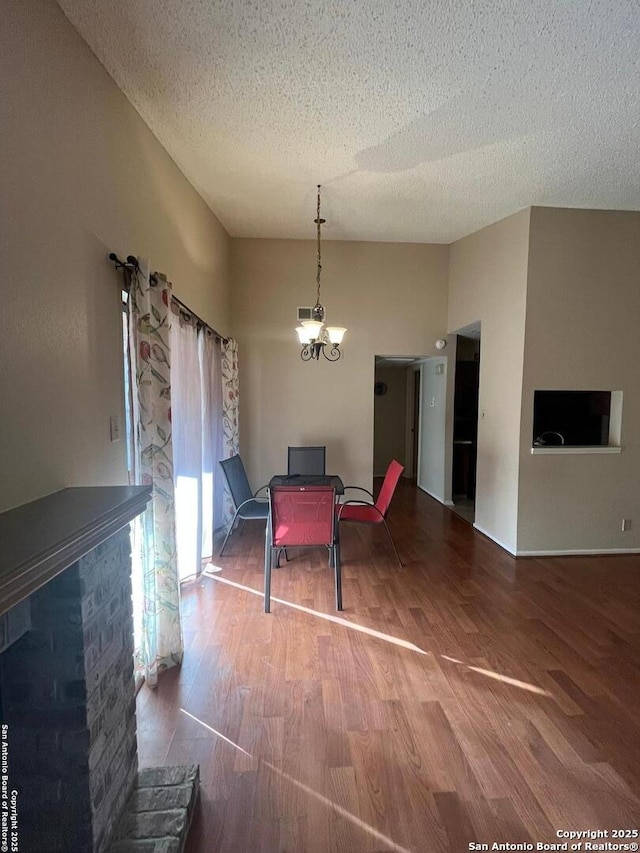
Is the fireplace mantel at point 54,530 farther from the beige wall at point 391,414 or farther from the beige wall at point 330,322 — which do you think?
the beige wall at point 391,414

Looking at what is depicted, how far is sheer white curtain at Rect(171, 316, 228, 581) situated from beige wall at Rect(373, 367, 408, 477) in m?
3.71

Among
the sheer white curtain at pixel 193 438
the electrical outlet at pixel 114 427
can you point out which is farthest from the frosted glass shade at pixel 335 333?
the electrical outlet at pixel 114 427

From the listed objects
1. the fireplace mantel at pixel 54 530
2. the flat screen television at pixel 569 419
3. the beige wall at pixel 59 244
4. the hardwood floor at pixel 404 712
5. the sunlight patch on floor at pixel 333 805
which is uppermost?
the beige wall at pixel 59 244

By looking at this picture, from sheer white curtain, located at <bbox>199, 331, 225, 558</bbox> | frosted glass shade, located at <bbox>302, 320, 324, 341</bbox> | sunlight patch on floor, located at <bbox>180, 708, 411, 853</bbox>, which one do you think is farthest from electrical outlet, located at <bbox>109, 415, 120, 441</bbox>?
frosted glass shade, located at <bbox>302, 320, 324, 341</bbox>

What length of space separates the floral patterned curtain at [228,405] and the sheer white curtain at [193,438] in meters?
0.29

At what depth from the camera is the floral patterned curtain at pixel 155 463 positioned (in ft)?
6.75

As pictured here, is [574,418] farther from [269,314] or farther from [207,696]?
[207,696]

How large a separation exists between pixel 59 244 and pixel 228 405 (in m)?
2.91

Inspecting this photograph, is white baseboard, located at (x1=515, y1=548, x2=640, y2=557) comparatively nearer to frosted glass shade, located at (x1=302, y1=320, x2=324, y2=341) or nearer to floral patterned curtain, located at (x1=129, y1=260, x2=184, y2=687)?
frosted glass shade, located at (x1=302, y1=320, x2=324, y2=341)

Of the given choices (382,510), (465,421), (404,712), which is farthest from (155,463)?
(465,421)

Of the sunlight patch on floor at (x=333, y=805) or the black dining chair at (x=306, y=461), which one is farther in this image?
the black dining chair at (x=306, y=461)

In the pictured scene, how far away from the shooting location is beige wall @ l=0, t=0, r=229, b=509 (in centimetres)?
122

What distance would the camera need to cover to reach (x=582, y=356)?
3.68 metres

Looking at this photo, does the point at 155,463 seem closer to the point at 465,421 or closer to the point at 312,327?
the point at 312,327
